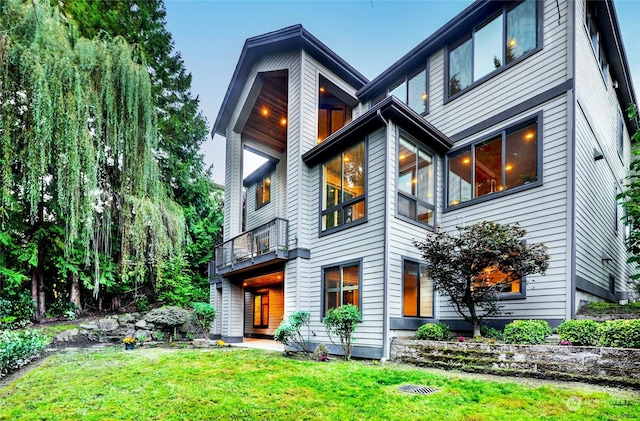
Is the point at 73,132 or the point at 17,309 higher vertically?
the point at 73,132

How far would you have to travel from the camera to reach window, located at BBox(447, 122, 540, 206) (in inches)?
304

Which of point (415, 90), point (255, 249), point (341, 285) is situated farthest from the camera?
point (255, 249)

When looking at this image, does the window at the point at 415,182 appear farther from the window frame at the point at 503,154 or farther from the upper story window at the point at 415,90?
the upper story window at the point at 415,90

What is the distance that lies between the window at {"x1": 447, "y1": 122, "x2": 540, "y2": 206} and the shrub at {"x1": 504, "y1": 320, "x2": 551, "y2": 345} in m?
3.16

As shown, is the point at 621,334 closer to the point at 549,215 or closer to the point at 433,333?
the point at 549,215

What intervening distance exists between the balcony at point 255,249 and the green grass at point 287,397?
14.7ft

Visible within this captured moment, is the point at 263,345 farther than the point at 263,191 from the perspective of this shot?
No

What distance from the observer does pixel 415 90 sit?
1048 centimetres

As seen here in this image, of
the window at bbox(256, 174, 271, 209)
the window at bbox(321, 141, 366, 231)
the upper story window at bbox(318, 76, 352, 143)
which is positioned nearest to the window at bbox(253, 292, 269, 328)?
the window at bbox(256, 174, 271, 209)

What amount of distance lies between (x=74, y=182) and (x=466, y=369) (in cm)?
789

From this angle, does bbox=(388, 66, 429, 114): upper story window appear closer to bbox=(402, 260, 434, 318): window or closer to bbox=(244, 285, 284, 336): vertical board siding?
bbox=(402, 260, 434, 318): window

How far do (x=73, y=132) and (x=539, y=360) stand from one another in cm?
883

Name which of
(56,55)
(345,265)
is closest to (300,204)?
(345,265)

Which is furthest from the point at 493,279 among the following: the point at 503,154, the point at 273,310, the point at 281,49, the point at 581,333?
the point at 273,310
